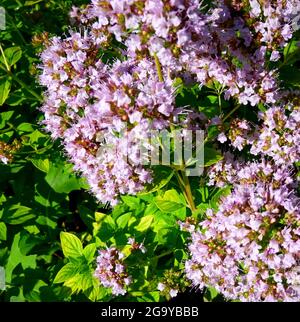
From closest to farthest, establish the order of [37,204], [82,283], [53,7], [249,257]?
[249,257]
[82,283]
[37,204]
[53,7]

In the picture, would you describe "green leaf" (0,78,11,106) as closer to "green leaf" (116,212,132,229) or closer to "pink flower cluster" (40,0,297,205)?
"pink flower cluster" (40,0,297,205)

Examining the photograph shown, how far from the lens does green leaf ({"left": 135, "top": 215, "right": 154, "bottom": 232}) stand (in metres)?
2.86

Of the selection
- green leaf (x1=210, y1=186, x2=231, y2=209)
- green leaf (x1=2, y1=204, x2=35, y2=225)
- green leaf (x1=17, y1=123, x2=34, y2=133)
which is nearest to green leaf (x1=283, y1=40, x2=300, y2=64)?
green leaf (x1=210, y1=186, x2=231, y2=209)

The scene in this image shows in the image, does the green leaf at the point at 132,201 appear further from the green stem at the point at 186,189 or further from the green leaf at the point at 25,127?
the green leaf at the point at 25,127

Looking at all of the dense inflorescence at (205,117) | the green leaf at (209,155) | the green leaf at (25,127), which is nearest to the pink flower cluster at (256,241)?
the dense inflorescence at (205,117)

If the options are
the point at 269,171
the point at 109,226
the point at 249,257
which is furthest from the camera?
the point at 109,226

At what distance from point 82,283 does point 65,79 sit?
1.24 meters

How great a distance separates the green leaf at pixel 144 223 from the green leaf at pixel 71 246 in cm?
39

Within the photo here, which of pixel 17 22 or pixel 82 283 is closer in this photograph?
pixel 82 283

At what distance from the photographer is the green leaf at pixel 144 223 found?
2.86m

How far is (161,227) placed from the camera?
3086 mm

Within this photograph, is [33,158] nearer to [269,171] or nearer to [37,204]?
[37,204]

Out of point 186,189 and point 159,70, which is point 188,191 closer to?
point 186,189

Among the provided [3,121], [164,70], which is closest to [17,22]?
[3,121]
